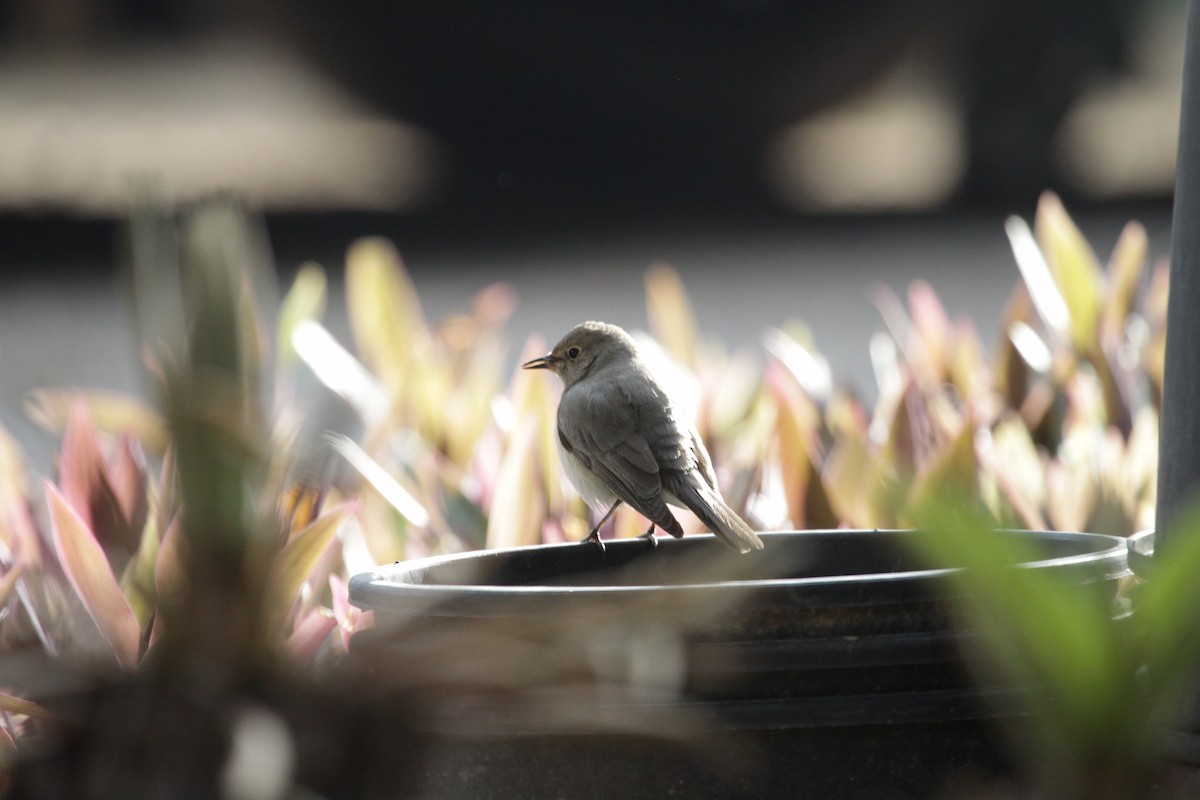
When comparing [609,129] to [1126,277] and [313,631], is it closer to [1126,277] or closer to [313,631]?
[1126,277]

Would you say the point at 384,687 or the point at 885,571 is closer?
the point at 384,687

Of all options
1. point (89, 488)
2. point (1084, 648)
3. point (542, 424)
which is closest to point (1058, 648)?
point (1084, 648)

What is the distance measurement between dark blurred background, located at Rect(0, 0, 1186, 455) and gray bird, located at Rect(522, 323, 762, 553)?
43.0ft

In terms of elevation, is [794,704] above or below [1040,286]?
below

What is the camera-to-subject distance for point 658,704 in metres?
1.30

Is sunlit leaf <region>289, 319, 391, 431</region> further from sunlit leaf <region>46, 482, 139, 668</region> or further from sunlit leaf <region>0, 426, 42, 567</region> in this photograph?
sunlit leaf <region>46, 482, 139, 668</region>

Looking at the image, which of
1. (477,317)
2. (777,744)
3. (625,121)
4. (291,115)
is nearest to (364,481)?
(777,744)

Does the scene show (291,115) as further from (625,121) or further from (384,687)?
(384,687)

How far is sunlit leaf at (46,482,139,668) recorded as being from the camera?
4.91 ft

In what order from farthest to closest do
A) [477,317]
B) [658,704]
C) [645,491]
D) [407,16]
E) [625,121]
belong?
1. [407,16]
2. [625,121]
3. [477,317]
4. [645,491]
5. [658,704]

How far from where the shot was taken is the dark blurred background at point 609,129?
70.9 ft

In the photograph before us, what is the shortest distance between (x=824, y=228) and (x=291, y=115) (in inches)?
447

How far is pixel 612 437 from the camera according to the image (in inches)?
165

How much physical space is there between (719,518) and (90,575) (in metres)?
1.78
